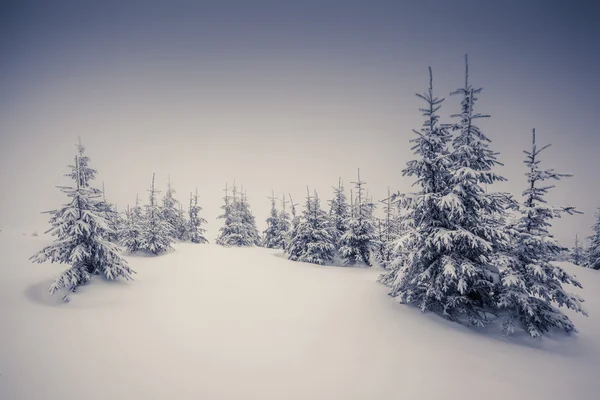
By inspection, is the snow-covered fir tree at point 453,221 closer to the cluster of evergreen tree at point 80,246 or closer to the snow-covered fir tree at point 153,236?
the cluster of evergreen tree at point 80,246

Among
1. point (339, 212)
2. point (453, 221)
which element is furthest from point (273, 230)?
point (453, 221)

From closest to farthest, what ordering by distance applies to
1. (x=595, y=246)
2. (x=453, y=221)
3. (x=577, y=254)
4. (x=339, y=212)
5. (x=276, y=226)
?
1. (x=453, y=221)
2. (x=339, y=212)
3. (x=595, y=246)
4. (x=276, y=226)
5. (x=577, y=254)

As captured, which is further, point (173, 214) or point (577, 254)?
point (577, 254)

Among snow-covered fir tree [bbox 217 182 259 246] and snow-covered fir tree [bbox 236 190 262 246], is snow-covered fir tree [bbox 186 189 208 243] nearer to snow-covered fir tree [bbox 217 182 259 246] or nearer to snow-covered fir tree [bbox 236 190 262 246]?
snow-covered fir tree [bbox 217 182 259 246]

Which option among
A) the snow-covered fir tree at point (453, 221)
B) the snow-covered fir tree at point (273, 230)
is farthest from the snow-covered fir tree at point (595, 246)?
the snow-covered fir tree at point (273, 230)

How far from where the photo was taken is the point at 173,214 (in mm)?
35625

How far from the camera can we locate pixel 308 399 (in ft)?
17.7

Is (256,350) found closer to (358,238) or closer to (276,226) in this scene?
(358,238)

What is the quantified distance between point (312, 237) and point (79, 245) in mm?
17215

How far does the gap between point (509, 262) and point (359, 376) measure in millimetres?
7143

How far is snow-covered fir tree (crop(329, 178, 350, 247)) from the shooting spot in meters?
25.5

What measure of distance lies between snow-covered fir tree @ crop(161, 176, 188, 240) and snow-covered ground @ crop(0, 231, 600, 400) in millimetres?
23205

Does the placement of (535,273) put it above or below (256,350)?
above

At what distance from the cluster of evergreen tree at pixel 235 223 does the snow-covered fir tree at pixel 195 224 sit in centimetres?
414
